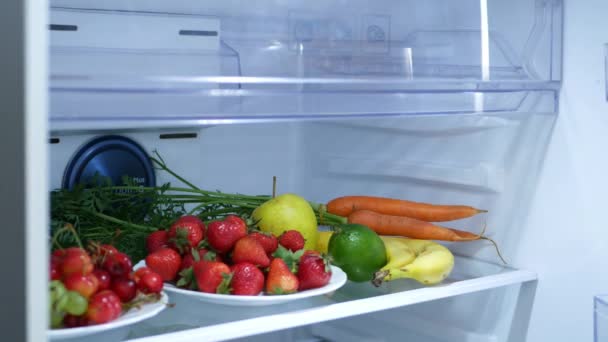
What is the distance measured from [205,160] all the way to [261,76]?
0.62 meters

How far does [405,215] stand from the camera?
1.71 m

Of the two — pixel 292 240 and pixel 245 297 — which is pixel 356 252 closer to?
pixel 292 240

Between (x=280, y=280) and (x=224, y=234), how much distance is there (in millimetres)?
127

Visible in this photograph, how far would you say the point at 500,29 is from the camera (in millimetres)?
1615

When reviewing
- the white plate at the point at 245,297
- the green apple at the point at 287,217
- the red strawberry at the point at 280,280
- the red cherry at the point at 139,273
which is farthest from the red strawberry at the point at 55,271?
the green apple at the point at 287,217

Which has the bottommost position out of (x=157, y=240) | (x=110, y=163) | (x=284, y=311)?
(x=284, y=311)

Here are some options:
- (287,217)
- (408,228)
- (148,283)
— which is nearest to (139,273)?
(148,283)

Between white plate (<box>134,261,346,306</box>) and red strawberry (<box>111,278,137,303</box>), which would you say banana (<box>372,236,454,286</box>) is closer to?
white plate (<box>134,261,346,306</box>)

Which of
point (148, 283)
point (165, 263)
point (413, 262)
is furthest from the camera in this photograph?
point (413, 262)

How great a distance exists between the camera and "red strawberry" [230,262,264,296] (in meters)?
1.26

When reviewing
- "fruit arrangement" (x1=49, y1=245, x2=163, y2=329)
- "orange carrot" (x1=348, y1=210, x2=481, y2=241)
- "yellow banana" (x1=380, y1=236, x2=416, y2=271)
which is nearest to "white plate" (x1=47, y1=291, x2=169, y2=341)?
"fruit arrangement" (x1=49, y1=245, x2=163, y2=329)

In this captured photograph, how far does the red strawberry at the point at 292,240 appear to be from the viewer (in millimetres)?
1394

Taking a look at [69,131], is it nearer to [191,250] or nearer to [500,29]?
[191,250]

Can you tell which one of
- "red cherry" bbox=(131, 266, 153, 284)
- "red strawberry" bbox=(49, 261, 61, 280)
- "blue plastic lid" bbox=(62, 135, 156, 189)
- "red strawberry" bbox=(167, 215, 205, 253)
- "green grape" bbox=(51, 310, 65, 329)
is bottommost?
"green grape" bbox=(51, 310, 65, 329)
